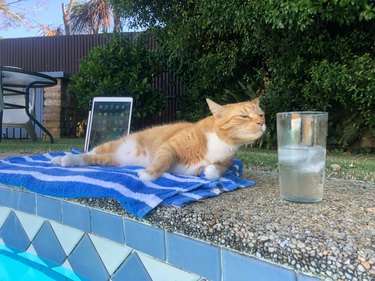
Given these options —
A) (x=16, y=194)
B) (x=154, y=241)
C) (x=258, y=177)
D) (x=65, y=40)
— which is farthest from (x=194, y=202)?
(x=65, y=40)

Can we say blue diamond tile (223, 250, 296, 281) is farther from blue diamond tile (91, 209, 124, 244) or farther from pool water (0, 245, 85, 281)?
pool water (0, 245, 85, 281)

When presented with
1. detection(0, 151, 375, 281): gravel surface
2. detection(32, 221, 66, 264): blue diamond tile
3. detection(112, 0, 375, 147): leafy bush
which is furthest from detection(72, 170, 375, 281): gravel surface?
detection(112, 0, 375, 147): leafy bush

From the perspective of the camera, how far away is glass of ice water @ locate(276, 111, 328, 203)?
99 cm

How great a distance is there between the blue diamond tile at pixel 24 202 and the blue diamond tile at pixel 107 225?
40 centimetres

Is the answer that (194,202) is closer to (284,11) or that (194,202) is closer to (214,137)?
(214,137)

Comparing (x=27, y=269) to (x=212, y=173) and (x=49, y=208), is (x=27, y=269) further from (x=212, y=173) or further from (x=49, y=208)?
(x=212, y=173)

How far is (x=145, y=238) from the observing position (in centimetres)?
101

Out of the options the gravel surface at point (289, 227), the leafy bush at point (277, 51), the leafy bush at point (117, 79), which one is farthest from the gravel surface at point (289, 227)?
the leafy bush at point (117, 79)

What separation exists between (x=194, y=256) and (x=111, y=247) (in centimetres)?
37

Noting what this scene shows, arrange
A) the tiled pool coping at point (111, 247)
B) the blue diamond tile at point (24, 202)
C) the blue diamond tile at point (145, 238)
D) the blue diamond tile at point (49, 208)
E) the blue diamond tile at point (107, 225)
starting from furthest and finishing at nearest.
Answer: the blue diamond tile at point (24, 202) < the blue diamond tile at point (49, 208) < the blue diamond tile at point (107, 225) < the blue diamond tile at point (145, 238) < the tiled pool coping at point (111, 247)

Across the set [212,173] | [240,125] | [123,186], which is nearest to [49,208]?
[123,186]

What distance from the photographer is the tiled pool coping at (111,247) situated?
2.63 feet

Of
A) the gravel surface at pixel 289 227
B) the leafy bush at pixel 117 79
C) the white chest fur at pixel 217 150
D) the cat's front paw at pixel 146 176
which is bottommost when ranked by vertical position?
the gravel surface at pixel 289 227

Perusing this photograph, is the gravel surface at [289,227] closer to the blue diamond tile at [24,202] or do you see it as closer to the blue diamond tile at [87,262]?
the blue diamond tile at [87,262]
